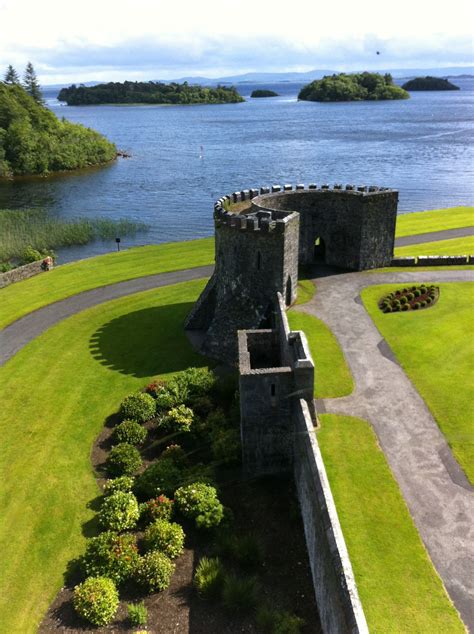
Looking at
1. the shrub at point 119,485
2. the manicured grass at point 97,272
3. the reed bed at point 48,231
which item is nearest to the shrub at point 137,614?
the shrub at point 119,485

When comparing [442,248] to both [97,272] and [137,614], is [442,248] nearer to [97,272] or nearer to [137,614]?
[97,272]

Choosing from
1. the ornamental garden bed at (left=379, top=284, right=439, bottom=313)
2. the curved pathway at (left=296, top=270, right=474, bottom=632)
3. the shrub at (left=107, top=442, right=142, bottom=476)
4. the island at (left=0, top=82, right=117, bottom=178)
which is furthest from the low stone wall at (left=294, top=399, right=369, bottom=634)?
the island at (left=0, top=82, right=117, bottom=178)

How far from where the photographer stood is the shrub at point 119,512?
2147 centimetres

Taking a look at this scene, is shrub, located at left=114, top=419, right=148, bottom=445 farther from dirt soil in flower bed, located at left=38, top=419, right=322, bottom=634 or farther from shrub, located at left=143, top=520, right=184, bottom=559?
shrub, located at left=143, top=520, right=184, bottom=559

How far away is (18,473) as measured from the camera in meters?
25.0

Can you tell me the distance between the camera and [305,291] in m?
39.0

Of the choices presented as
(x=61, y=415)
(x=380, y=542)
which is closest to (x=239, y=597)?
(x=380, y=542)

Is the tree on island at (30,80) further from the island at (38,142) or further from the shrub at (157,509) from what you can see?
the shrub at (157,509)

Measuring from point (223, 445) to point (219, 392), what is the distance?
16.4ft

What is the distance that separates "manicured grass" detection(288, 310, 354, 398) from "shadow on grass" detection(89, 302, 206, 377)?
6916 millimetres

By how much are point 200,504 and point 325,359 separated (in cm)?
1134

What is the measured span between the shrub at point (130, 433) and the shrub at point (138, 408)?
97 cm

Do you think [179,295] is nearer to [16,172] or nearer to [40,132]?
[16,172]

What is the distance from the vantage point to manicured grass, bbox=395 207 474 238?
196ft
